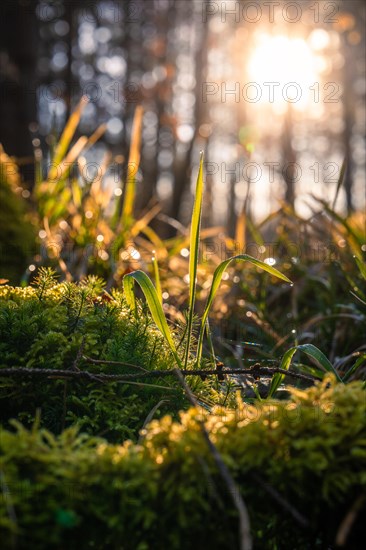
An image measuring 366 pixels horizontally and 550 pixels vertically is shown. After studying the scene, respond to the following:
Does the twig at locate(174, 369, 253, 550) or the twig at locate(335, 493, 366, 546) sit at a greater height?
the twig at locate(174, 369, 253, 550)

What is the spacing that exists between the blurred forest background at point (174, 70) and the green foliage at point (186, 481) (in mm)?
4374

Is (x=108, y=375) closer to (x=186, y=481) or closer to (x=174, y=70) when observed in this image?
(x=186, y=481)

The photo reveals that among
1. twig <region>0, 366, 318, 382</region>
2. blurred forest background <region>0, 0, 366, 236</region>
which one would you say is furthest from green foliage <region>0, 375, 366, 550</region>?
blurred forest background <region>0, 0, 366, 236</region>

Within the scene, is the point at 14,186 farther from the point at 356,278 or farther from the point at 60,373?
the point at 60,373

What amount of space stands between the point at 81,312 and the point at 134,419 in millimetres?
352

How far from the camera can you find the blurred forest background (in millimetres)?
6754

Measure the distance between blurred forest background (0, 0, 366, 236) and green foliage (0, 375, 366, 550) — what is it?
4.37 meters

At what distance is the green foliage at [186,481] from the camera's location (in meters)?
0.81

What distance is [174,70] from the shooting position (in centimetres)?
1066

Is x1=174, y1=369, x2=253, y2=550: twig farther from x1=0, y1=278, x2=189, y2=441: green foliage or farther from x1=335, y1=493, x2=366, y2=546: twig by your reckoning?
x1=0, y1=278, x2=189, y2=441: green foliage

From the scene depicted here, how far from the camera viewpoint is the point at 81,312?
4.60 feet

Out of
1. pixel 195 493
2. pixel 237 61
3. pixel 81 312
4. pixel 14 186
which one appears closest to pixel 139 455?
pixel 195 493

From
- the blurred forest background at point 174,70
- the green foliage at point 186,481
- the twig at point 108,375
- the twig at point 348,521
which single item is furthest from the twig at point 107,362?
the blurred forest background at point 174,70

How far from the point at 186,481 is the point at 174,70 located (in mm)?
10803
